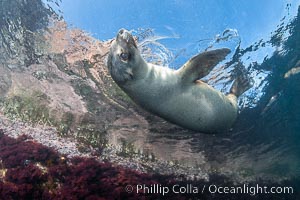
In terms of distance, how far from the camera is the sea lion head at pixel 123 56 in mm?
3611

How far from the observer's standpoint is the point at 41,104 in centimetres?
1011

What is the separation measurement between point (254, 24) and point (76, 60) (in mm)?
4729

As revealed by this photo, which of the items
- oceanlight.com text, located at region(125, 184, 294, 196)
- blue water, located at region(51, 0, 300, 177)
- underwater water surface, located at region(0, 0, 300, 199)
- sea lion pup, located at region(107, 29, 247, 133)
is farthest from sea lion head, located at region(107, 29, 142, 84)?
oceanlight.com text, located at region(125, 184, 294, 196)

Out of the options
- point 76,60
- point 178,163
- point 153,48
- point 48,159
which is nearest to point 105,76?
point 76,60

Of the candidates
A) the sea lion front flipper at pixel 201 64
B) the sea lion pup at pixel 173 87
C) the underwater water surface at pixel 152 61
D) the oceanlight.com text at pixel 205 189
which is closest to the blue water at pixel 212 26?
the underwater water surface at pixel 152 61

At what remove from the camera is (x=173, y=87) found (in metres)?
4.65

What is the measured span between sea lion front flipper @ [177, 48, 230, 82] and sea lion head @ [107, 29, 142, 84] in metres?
1.04

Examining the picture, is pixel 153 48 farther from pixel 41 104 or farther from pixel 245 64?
pixel 41 104

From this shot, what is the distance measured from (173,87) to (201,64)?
0.58 meters

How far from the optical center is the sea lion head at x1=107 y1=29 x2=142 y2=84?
11.8ft

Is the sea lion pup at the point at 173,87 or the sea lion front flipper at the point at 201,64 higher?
the sea lion front flipper at the point at 201,64

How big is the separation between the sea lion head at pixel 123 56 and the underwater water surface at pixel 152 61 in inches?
112

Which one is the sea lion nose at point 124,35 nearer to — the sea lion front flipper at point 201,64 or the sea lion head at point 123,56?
the sea lion head at point 123,56

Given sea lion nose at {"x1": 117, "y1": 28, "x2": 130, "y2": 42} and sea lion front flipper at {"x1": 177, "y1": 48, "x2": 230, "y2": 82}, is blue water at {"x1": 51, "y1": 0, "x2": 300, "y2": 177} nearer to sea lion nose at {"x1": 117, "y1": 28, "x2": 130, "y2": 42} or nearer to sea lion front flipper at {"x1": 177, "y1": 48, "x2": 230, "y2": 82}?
sea lion front flipper at {"x1": 177, "y1": 48, "x2": 230, "y2": 82}
